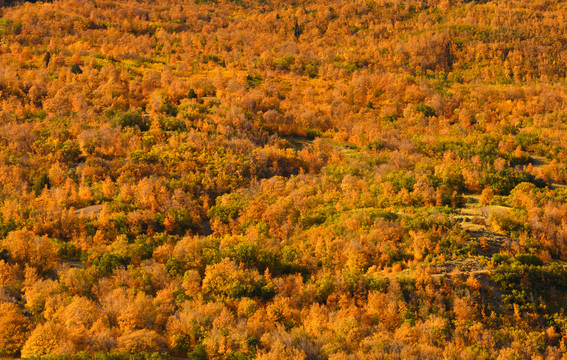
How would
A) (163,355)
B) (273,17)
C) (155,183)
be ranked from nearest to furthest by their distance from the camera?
(163,355)
(155,183)
(273,17)

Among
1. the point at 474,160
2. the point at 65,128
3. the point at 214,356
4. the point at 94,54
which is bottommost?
the point at 214,356

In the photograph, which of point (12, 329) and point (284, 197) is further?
point (284, 197)

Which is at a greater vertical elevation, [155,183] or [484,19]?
[484,19]

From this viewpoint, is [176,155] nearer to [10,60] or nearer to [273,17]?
[10,60]

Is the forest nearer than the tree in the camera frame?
No

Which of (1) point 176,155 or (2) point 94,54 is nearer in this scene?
(1) point 176,155

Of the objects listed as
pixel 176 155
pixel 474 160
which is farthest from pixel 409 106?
pixel 176 155

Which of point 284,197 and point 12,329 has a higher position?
point 12,329

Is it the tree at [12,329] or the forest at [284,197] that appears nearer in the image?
the tree at [12,329]
